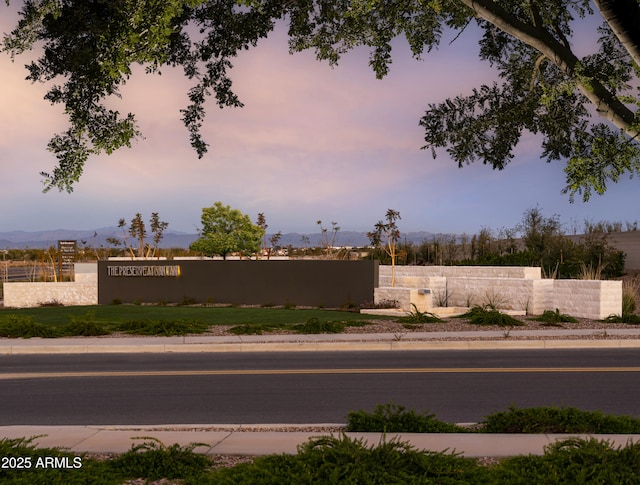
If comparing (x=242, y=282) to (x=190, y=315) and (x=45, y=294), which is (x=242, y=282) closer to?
(x=190, y=315)

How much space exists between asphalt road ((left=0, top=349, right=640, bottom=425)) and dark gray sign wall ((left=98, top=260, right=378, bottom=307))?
1279cm

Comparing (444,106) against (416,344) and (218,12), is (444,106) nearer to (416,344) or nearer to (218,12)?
(218,12)

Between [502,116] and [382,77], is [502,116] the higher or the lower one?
the lower one

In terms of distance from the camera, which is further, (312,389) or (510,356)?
(510,356)

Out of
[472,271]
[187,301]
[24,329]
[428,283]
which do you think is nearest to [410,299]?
[428,283]

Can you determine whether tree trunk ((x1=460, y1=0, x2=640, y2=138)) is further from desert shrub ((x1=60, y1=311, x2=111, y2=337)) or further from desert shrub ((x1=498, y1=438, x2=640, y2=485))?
desert shrub ((x1=60, y1=311, x2=111, y2=337))

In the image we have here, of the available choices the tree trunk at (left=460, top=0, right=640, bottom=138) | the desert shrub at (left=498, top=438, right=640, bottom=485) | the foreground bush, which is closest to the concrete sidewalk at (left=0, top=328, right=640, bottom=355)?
the tree trunk at (left=460, top=0, right=640, bottom=138)

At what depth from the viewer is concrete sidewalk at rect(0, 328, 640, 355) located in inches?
664

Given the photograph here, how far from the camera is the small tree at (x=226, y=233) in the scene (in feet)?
160

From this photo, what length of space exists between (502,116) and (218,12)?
4707 mm

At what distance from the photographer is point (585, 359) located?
15.2 m

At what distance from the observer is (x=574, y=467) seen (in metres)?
5.94

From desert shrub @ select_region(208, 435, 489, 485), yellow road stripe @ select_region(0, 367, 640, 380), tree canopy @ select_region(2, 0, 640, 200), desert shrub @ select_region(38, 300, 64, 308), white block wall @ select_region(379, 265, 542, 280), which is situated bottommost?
desert shrub @ select_region(38, 300, 64, 308)

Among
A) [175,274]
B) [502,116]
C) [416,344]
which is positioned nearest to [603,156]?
[502,116]
